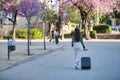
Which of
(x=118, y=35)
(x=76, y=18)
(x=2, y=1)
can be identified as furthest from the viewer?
(x=76, y=18)

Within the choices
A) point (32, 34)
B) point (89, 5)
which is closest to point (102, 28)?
point (89, 5)

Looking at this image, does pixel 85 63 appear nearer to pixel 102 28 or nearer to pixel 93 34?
pixel 93 34

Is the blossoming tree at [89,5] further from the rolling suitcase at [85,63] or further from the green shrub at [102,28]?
the rolling suitcase at [85,63]

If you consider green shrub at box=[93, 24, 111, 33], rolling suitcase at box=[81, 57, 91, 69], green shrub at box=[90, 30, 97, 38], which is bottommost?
rolling suitcase at box=[81, 57, 91, 69]

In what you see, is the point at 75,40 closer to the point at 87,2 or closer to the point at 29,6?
the point at 29,6

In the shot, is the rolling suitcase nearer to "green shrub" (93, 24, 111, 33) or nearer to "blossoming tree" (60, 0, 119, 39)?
"blossoming tree" (60, 0, 119, 39)

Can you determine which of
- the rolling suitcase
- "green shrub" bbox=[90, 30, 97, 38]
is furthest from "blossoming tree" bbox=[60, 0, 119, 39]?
the rolling suitcase

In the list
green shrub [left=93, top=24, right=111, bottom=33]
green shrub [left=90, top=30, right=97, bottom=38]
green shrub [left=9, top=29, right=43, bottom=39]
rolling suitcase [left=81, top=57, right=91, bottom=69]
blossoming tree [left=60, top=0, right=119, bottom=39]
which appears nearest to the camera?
rolling suitcase [left=81, top=57, right=91, bottom=69]

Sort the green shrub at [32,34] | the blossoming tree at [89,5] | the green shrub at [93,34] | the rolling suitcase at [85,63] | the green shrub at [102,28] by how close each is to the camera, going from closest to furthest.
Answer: the rolling suitcase at [85,63], the blossoming tree at [89,5], the green shrub at [93,34], the green shrub at [32,34], the green shrub at [102,28]

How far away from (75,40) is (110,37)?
1590 inches

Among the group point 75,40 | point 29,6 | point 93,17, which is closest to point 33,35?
point 93,17

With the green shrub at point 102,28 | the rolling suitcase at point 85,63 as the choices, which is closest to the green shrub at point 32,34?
the green shrub at point 102,28

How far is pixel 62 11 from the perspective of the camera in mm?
58281

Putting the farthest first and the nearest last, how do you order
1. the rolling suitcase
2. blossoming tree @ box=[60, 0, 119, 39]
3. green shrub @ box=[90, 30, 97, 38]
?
green shrub @ box=[90, 30, 97, 38], blossoming tree @ box=[60, 0, 119, 39], the rolling suitcase
